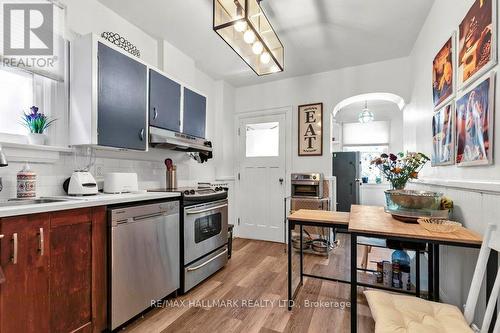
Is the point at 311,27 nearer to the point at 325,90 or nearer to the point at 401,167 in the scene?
the point at 325,90

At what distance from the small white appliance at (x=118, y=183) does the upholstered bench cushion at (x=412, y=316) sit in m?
2.04

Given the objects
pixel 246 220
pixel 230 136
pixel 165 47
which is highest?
pixel 165 47

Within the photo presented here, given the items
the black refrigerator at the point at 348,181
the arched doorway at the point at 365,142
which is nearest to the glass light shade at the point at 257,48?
the arched doorway at the point at 365,142

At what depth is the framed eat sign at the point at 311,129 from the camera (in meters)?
3.64

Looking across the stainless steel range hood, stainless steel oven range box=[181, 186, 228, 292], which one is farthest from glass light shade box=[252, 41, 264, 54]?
stainless steel oven range box=[181, 186, 228, 292]

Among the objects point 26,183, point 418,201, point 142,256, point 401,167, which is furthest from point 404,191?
point 26,183

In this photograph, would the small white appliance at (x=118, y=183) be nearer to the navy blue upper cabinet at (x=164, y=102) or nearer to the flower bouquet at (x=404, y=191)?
the navy blue upper cabinet at (x=164, y=102)

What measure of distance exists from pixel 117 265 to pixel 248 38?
1.98 metres

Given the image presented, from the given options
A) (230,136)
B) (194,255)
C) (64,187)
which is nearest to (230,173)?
(230,136)

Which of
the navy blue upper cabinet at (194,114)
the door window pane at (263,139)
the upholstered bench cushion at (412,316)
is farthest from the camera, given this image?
the door window pane at (263,139)

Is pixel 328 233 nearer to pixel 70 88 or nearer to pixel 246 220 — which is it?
pixel 246 220

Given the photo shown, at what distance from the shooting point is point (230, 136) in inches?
166

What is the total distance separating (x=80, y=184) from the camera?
1795mm

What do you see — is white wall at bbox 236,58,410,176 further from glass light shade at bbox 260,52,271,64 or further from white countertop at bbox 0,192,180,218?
white countertop at bbox 0,192,180,218
